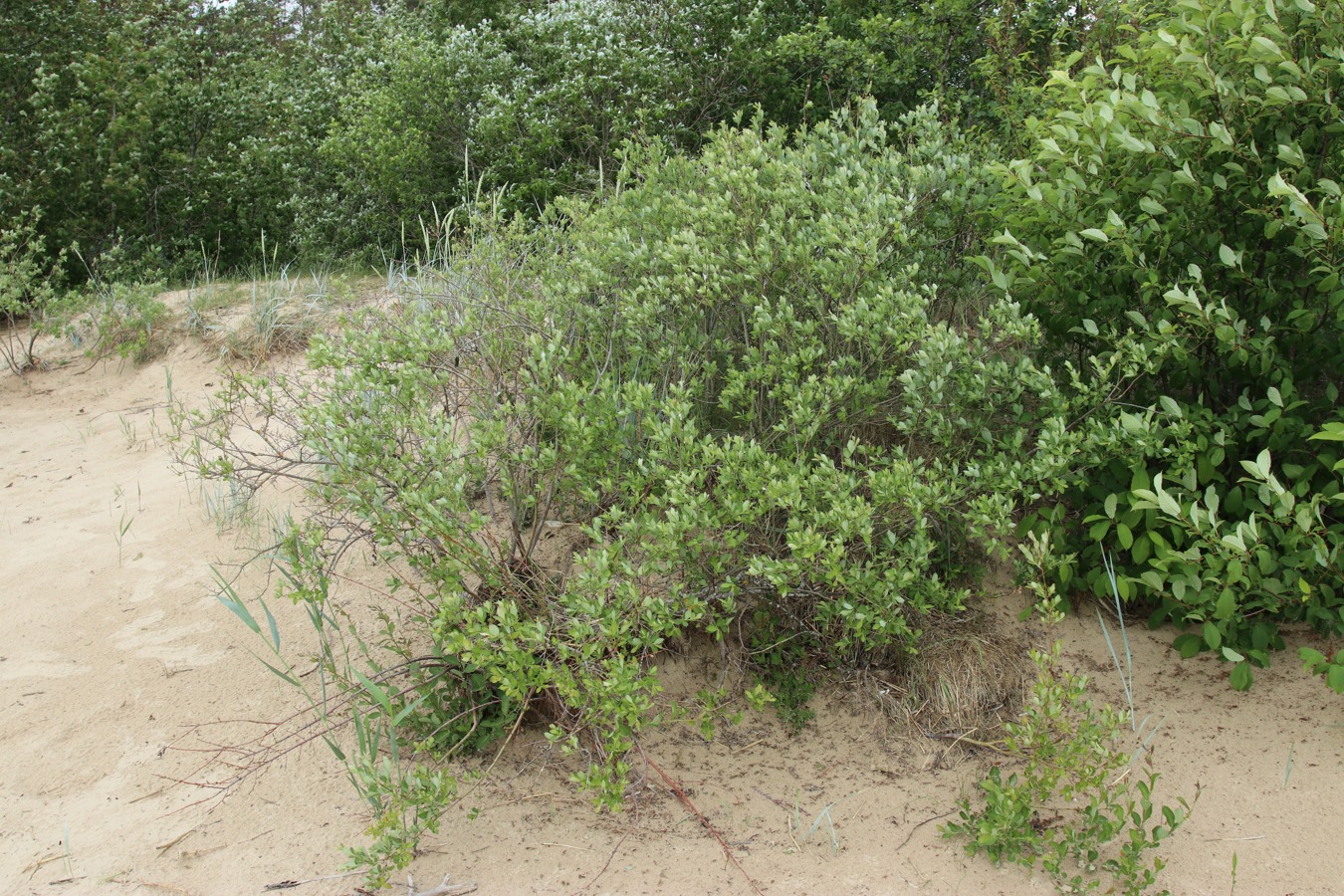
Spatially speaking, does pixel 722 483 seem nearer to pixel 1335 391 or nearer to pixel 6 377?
pixel 1335 391

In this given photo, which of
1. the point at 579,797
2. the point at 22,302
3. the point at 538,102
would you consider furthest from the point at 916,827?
the point at 22,302

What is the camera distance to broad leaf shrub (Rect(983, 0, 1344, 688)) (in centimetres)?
284

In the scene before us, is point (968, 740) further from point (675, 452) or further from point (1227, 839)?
point (675, 452)

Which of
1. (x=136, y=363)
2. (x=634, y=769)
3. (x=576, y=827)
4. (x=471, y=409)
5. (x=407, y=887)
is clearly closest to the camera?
(x=407, y=887)

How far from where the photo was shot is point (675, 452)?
117 inches

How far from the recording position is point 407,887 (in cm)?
262

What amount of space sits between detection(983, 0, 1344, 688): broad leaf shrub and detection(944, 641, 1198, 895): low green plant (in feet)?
1.84

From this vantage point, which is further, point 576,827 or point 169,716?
point 169,716

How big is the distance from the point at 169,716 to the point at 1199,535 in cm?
337

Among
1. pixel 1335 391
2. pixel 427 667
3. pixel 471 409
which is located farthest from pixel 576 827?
Answer: pixel 1335 391

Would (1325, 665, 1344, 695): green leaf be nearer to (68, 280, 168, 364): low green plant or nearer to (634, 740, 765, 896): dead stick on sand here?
(634, 740, 765, 896): dead stick on sand

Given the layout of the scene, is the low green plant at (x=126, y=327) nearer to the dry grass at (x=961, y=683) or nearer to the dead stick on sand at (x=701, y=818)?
the dead stick on sand at (x=701, y=818)

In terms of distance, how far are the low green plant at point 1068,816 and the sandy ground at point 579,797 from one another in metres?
0.08

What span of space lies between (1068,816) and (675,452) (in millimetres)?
1541
